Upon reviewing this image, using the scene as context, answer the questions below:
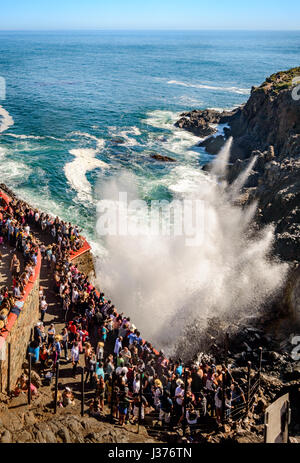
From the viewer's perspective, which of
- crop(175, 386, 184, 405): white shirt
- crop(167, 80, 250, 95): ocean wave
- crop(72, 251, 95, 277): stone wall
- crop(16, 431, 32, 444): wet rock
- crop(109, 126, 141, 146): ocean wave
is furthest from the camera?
crop(167, 80, 250, 95): ocean wave

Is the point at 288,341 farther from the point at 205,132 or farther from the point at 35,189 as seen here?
the point at 205,132

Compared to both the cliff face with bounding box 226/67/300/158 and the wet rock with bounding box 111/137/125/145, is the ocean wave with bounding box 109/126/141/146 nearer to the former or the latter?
the wet rock with bounding box 111/137/125/145

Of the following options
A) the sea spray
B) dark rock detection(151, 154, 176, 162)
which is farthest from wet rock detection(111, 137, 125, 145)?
the sea spray

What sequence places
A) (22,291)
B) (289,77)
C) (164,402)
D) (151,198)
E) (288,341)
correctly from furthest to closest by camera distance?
1. (289,77)
2. (151,198)
3. (288,341)
4. (22,291)
5. (164,402)

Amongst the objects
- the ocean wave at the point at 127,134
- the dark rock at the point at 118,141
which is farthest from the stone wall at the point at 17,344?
the ocean wave at the point at 127,134

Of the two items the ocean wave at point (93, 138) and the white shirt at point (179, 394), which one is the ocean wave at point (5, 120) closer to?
the ocean wave at point (93, 138)

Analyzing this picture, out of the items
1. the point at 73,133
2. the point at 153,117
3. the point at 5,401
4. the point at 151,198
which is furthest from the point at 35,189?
the point at 153,117
